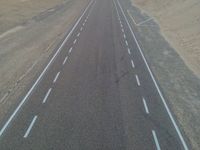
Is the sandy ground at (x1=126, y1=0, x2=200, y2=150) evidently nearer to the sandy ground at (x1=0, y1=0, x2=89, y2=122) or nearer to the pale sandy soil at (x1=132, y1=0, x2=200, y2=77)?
the pale sandy soil at (x1=132, y1=0, x2=200, y2=77)

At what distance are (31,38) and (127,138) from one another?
20.4 m

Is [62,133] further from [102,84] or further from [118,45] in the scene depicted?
[118,45]

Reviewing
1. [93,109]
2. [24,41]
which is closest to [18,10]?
[24,41]

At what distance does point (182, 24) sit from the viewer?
37781 mm

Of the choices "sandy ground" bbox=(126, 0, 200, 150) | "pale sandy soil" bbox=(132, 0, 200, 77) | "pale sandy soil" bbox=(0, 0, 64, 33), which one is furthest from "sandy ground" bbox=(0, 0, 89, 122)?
"pale sandy soil" bbox=(132, 0, 200, 77)

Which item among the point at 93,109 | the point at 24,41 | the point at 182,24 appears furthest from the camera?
the point at 182,24

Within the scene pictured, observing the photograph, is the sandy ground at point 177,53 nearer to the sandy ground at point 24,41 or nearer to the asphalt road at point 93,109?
the asphalt road at point 93,109

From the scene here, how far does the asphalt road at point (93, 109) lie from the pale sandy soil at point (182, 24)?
4.95 metres

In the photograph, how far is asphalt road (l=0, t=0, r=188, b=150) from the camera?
1234 centimetres

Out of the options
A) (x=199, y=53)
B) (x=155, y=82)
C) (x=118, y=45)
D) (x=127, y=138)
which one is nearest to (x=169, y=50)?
(x=199, y=53)

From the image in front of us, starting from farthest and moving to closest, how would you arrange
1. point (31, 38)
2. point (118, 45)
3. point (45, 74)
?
point (31, 38), point (118, 45), point (45, 74)

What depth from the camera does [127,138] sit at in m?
12.7

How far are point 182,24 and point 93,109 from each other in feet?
87.2

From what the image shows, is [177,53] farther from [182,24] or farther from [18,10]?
[18,10]
